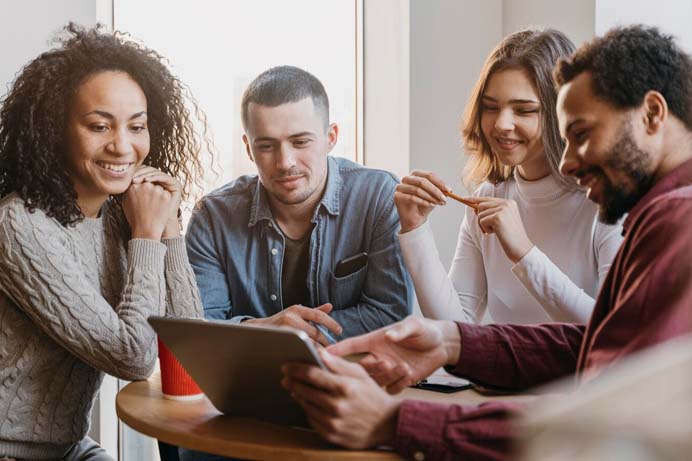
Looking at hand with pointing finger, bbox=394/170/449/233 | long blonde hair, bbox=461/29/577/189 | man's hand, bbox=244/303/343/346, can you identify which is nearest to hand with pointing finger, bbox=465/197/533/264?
hand with pointing finger, bbox=394/170/449/233

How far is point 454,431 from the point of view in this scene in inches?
49.7

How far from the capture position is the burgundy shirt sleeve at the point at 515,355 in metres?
1.67

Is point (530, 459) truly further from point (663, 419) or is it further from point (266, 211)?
point (266, 211)

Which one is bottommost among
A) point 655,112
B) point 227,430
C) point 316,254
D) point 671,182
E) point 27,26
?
point 227,430

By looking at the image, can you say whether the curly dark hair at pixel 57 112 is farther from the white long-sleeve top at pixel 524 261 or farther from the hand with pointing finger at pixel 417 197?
the white long-sleeve top at pixel 524 261

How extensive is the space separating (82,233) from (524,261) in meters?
1.04

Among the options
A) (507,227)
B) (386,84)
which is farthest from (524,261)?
(386,84)

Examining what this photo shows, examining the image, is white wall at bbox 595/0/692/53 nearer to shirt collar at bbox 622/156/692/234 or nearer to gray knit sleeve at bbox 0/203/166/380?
shirt collar at bbox 622/156/692/234

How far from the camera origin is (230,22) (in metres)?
3.28

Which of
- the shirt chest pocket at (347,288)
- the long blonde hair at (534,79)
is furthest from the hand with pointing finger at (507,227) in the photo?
the shirt chest pocket at (347,288)

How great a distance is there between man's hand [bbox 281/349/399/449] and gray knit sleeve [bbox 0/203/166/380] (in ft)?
2.25

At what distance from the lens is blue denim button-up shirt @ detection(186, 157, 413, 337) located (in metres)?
2.44

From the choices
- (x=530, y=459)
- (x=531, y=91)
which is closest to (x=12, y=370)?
(x=531, y=91)

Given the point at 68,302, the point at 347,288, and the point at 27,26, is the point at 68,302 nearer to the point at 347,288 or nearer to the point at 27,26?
the point at 347,288
